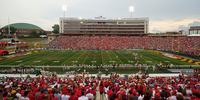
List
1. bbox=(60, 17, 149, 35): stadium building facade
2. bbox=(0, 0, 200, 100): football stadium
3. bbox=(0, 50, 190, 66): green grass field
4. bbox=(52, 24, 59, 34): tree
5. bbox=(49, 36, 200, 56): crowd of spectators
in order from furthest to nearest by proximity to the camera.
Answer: bbox=(52, 24, 59, 34): tree, bbox=(60, 17, 149, 35): stadium building facade, bbox=(49, 36, 200, 56): crowd of spectators, bbox=(0, 50, 190, 66): green grass field, bbox=(0, 0, 200, 100): football stadium

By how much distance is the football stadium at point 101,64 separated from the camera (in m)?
11.9

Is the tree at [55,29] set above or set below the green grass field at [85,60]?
above

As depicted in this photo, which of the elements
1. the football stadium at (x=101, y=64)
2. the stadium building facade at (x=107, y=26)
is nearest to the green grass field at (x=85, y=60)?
the football stadium at (x=101, y=64)

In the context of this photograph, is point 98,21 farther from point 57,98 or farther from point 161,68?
point 57,98

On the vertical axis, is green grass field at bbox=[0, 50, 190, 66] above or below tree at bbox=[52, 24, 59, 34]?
below

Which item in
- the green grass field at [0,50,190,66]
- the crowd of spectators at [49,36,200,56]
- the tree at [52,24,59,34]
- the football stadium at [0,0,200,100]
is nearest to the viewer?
the football stadium at [0,0,200,100]

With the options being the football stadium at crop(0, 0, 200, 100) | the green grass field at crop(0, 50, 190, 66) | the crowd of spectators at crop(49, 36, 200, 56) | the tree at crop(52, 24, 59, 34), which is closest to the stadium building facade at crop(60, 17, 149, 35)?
the football stadium at crop(0, 0, 200, 100)

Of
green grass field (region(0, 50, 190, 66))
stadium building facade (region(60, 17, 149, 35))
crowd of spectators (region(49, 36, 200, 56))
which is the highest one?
stadium building facade (region(60, 17, 149, 35))

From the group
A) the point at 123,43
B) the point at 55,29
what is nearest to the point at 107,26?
the point at 123,43

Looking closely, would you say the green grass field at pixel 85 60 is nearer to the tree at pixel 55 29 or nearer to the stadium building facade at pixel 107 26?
the stadium building facade at pixel 107 26

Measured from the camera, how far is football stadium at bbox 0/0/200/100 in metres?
11.9

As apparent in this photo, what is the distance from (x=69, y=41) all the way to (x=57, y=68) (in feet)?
181

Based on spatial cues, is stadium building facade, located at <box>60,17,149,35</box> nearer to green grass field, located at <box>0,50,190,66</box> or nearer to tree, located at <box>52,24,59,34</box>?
tree, located at <box>52,24,59,34</box>

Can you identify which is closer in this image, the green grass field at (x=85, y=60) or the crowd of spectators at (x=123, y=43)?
the green grass field at (x=85, y=60)
